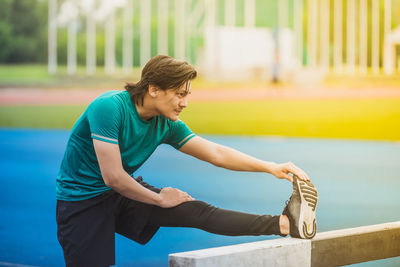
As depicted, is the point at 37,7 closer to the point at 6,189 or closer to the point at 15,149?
the point at 15,149

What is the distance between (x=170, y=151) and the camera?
1146 cm

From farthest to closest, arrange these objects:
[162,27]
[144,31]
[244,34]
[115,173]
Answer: [144,31] < [162,27] < [244,34] < [115,173]

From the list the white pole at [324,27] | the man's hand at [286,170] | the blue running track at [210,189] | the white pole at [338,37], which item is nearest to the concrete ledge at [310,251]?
the man's hand at [286,170]

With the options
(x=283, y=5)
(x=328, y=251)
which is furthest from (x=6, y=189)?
(x=283, y=5)

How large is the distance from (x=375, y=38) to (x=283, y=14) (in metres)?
2.35

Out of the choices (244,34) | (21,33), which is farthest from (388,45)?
(21,33)

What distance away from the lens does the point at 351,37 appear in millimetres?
15711

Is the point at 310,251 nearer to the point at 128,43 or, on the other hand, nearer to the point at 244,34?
the point at 244,34

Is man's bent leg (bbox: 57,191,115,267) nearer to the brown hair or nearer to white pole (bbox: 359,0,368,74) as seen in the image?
the brown hair

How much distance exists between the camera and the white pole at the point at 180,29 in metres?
17.0

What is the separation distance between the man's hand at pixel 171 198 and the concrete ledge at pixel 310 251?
38 cm

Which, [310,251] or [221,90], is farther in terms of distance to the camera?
[221,90]

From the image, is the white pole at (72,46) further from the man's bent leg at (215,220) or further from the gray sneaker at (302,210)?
the gray sneaker at (302,210)

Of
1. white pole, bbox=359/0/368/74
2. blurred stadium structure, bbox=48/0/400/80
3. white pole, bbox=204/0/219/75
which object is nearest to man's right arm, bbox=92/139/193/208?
blurred stadium structure, bbox=48/0/400/80
